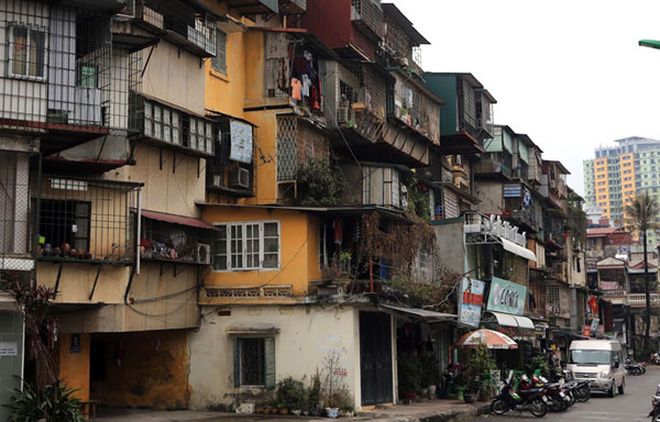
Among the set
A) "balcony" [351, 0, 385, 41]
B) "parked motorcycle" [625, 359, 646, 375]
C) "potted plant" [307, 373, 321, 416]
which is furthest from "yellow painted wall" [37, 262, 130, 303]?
"parked motorcycle" [625, 359, 646, 375]

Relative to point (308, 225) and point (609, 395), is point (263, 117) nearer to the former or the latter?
point (308, 225)

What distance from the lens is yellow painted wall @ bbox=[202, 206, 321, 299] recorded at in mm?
22344

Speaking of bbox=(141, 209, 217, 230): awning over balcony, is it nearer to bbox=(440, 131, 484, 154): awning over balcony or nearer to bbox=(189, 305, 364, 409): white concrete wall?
bbox=(189, 305, 364, 409): white concrete wall

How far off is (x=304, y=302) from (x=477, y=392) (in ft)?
29.6

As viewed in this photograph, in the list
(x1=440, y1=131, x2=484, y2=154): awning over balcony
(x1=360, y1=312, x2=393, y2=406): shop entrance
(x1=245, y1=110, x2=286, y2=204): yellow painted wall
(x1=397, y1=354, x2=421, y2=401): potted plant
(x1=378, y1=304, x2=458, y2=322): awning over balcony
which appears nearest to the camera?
(x1=360, y1=312, x2=393, y2=406): shop entrance

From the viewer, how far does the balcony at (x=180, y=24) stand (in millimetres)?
20234

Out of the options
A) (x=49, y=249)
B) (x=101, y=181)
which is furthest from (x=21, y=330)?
(x=101, y=181)

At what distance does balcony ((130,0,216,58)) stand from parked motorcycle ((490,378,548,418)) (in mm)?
13381

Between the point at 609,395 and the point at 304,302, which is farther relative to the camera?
the point at 609,395

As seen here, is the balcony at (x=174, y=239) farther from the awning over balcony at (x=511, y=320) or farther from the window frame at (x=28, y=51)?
the awning over balcony at (x=511, y=320)

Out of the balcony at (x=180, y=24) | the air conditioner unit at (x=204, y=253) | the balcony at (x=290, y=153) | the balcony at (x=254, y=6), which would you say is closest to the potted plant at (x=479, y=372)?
the balcony at (x=290, y=153)

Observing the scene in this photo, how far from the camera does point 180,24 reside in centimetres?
2208

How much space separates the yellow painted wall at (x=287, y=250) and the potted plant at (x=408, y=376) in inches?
225

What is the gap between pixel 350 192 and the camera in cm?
2872
